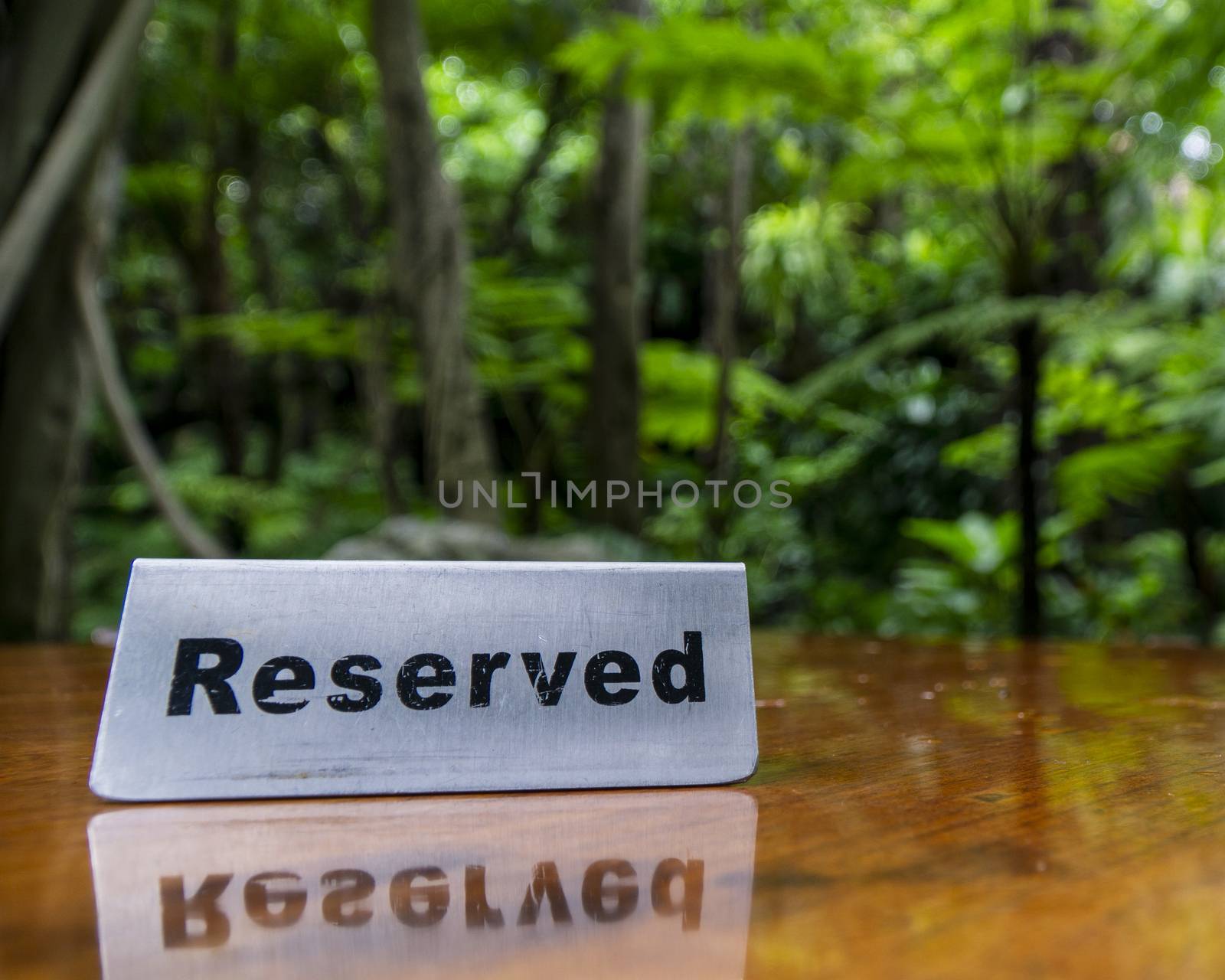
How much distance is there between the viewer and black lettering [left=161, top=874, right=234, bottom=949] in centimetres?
17

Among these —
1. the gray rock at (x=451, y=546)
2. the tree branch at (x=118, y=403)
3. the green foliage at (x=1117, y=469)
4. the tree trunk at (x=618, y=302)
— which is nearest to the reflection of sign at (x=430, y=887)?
the tree branch at (x=118, y=403)

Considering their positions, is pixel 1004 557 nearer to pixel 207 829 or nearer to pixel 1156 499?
pixel 1156 499

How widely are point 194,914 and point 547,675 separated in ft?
0.43

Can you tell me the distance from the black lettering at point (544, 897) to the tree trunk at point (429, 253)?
5.14 feet

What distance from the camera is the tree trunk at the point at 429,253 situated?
176cm

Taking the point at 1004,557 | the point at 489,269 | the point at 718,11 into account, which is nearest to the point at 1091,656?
the point at 1004,557

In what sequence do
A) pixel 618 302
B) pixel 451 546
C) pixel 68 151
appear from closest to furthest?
1. pixel 68 151
2. pixel 451 546
3. pixel 618 302

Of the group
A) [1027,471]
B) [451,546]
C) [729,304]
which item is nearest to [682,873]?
[451,546]

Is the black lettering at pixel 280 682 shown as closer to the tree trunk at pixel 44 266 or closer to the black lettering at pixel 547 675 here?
the black lettering at pixel 547 675

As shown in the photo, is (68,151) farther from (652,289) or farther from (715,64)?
(652,289)

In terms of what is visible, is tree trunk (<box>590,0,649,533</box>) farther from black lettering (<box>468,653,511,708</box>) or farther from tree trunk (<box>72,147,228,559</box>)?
black lettering (<box>468,653,511,708</box>)

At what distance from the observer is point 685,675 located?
30 centimetres

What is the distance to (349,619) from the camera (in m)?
0.29

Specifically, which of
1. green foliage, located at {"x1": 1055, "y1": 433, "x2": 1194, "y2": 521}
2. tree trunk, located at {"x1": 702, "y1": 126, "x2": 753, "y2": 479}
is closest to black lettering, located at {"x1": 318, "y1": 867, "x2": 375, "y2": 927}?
tree trunk, located at {"x1": 702, "y1": 126, "x2": 753, "y2": 479}
